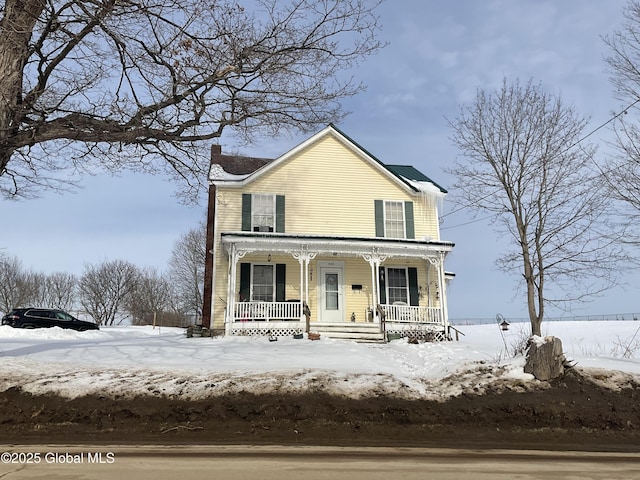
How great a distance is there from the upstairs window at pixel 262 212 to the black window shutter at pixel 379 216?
3.79 meters

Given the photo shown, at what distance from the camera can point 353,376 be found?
7211 mm

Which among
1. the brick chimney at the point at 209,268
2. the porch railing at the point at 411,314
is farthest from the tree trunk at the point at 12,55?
the porch railing at the point at 411,314

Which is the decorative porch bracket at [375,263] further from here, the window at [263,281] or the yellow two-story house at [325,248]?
the window at [263,281]

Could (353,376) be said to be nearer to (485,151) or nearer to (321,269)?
(321,269)

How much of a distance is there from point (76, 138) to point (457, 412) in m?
7.18

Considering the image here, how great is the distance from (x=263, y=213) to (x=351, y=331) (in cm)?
565

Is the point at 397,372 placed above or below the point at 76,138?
below

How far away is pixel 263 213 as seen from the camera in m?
16.6

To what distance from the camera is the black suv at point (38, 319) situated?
69.6ft

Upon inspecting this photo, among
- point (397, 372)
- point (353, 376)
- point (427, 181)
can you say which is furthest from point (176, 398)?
point (427, 181)

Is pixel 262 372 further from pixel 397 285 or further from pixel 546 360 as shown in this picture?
pixel 397 285

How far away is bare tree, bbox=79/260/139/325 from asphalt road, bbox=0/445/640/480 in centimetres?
5080

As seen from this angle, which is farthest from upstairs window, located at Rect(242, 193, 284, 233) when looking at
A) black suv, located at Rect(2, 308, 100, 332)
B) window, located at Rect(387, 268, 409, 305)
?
black suv, located at Rect(2, 308, 100, 332)

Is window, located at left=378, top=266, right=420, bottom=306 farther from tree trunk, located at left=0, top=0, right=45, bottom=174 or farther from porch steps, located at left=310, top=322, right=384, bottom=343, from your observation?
tree trunk, located at left=0, top=0, right=45, bottom=174
